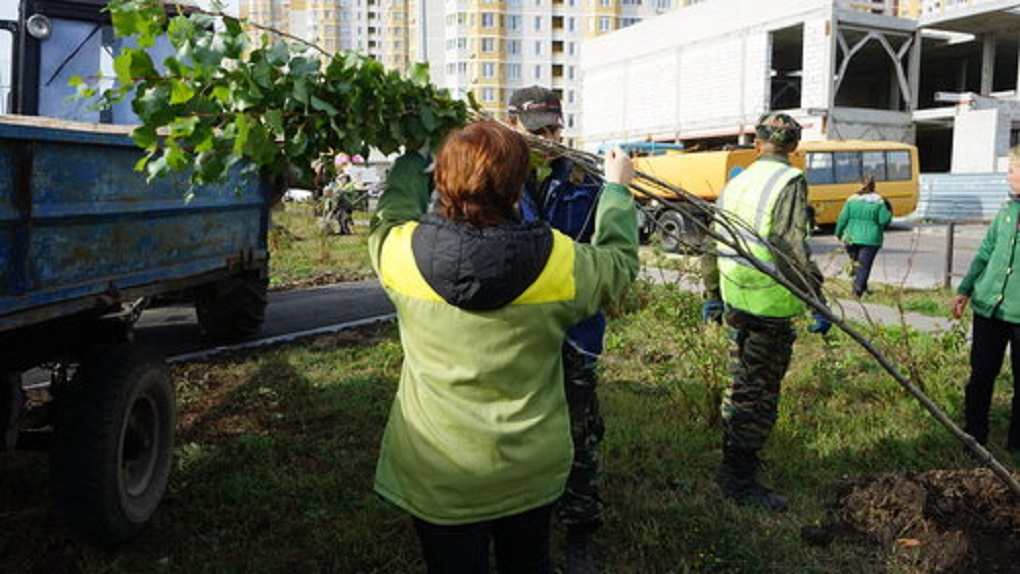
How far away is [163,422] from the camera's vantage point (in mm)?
3855

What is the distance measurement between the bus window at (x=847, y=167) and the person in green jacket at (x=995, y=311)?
57.1ft

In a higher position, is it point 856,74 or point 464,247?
point 856,74

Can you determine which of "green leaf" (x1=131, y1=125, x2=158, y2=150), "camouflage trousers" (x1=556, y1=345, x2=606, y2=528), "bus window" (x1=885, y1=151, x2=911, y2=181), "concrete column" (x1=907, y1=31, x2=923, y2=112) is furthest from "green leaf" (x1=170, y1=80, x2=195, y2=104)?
"concrete column" (x1=907, y1=31, x2=923, y2=112)

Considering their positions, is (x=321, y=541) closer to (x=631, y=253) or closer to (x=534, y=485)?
(x=534, y=485)

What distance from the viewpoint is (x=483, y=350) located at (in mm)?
2059

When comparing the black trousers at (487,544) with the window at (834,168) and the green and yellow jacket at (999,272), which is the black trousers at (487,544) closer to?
the green and yellow jacket at (999,272)

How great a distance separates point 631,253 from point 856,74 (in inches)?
1823

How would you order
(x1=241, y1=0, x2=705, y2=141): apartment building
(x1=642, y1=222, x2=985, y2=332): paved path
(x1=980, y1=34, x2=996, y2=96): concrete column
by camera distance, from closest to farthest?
(x1=642, y1=222, x2=985, y2=332): paved path, (x1=980, y1=34, x2=996, y2=96): concrete column, (x1=241, y1=0, x2=705, y2=141): apartment building

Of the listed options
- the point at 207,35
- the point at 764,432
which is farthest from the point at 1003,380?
the point at 207,35

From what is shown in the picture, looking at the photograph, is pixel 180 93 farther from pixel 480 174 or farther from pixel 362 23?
pixel 362 23

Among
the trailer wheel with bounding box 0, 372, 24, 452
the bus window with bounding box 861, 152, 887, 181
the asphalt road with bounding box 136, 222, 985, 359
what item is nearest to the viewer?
the trailer wheel with bounding box 0, 372, 24, 452

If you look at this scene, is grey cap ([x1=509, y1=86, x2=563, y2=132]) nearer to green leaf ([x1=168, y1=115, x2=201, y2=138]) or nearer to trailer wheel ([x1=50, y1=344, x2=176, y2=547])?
green leaf ([x1=168, y1=115, x2=201, y2=138])

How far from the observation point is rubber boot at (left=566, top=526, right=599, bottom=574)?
10.8ft

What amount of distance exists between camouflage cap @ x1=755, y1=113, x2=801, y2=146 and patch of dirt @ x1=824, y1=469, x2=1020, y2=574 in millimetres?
1740
